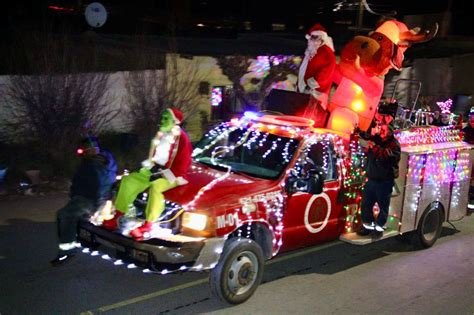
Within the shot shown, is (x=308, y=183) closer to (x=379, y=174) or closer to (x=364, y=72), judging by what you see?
(x=379, y=174)

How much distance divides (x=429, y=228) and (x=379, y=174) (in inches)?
69.2

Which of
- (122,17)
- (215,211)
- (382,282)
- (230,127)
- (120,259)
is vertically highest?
(122,17)

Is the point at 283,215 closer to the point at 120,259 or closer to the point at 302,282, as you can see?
the point at 302,282

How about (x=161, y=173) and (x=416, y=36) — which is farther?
(x=416, y=36)

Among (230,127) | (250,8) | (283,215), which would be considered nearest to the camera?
(283,215)

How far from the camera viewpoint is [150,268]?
5055 millimetres

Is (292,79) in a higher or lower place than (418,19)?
lower

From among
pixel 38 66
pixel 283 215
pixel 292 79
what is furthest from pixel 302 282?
pixel 292 79

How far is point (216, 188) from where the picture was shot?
18.5ft

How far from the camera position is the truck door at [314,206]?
20.0 feet

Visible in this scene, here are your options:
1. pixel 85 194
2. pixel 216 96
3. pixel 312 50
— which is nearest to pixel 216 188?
pixel 85 194

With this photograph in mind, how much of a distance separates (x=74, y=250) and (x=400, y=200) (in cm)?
428

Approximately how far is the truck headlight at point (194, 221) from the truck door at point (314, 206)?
115cm

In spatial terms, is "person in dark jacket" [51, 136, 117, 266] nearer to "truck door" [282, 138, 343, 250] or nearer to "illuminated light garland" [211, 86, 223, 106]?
"truck door" [282, 138, 343, 250]
